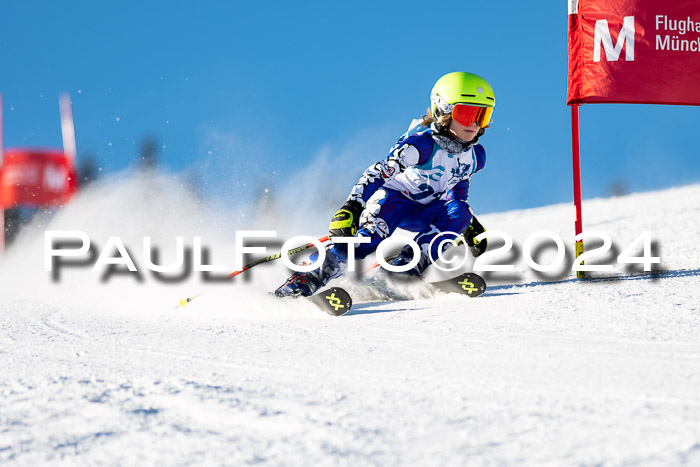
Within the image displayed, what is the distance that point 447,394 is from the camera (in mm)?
1817

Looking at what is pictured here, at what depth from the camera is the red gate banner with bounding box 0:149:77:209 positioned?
1191 cm

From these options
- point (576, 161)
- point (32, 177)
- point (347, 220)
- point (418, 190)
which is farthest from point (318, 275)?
point (32, 177)

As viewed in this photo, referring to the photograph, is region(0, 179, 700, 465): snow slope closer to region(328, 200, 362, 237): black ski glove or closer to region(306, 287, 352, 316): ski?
region(306, 287, 352, 316): ski

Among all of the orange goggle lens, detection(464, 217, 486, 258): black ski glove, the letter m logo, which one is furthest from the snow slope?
the letter m logo

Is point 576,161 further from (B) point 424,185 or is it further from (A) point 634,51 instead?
(B) point 424,185

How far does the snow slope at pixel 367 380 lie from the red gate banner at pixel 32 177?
321 inches

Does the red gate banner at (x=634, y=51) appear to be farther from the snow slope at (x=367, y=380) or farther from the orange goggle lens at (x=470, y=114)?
the snow slope at (x=367, y=380)

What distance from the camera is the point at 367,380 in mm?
2018

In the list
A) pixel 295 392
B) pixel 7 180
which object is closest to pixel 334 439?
pixel 295 392

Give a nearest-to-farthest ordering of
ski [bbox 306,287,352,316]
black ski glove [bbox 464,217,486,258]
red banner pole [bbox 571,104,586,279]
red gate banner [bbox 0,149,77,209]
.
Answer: ski [bbox 306,287,352,316] < black ski glove [bbox 464,217,486,258] < red banner pole [bbox 571,104,586,279] < red gate banner [bbox 0,149,77,209]

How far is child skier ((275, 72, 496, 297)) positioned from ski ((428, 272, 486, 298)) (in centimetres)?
39

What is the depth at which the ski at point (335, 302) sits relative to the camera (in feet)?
12.1

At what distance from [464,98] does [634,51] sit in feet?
5.39

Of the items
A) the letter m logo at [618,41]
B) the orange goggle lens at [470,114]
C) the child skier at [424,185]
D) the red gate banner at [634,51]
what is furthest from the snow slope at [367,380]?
the letter m logo at [618,41]
